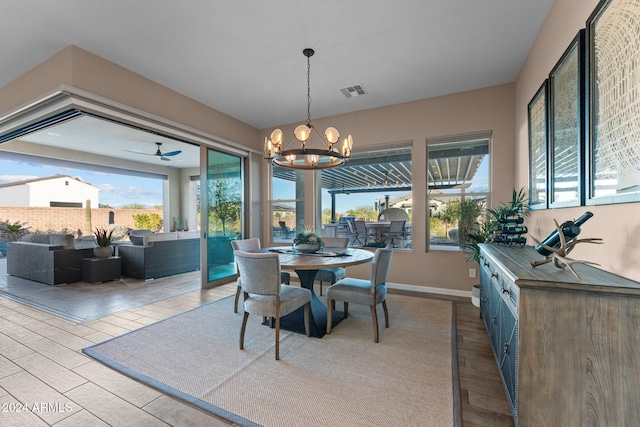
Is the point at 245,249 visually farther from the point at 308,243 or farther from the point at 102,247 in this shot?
the point at 102,247

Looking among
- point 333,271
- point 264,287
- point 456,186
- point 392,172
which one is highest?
point 392,172

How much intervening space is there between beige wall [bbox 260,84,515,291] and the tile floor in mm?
3519

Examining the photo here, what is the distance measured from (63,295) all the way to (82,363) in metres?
2.62

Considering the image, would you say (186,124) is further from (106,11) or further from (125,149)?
(125,149)

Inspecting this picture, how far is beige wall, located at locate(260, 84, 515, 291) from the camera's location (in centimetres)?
390

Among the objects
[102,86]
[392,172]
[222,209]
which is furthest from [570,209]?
[222,209]

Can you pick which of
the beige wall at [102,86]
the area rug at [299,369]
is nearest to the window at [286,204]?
the beige wall at [102,86]

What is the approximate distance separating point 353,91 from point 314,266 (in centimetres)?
280

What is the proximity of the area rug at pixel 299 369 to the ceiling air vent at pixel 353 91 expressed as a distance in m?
3.14

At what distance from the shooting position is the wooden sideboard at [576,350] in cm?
120

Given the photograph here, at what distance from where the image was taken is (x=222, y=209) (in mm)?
5098

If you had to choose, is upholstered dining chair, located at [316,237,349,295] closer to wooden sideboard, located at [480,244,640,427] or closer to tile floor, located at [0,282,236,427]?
tile floor, located at [0,282,236,427]

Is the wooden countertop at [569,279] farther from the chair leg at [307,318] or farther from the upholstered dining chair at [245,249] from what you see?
the upholstered dining chair at [245,249]

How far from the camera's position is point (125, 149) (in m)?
7.14
